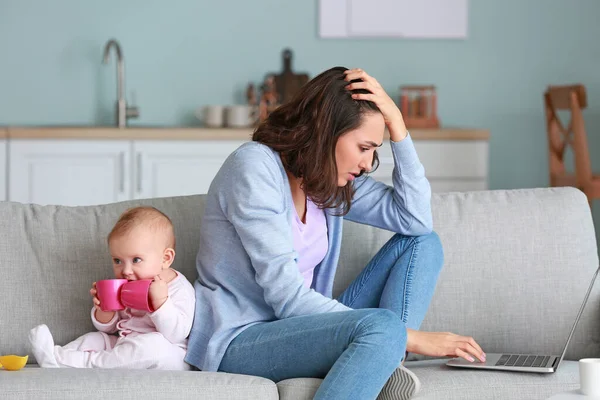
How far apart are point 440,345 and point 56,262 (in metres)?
0.95

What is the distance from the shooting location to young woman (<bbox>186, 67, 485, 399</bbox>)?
6.27 ft

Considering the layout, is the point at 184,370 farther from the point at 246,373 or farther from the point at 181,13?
the point at 181,13

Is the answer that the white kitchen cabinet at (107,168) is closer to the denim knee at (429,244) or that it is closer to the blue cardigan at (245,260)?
the denim knee at (429,244)

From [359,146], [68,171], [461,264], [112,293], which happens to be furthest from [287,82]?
[112,293]

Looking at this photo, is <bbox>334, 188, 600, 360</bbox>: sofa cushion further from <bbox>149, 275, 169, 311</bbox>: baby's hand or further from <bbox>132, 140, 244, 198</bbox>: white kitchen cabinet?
<bbox>132, 140, 244, 198</bbox>: white kitchen cabinet

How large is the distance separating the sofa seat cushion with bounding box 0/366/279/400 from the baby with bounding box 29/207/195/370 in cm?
10

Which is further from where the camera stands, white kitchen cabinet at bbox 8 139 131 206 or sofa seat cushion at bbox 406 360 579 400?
white kitchen cabinet at bbox 8 139 131 206

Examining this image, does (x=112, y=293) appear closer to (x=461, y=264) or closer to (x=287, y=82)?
(x=461, y=264)

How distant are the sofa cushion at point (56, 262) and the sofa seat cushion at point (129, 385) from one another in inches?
13.8

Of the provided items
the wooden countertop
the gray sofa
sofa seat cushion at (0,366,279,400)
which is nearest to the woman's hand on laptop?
the gray sofa

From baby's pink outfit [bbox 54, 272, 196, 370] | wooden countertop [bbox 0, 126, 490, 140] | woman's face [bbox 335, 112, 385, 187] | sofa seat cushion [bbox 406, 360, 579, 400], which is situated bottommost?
sofa seat cushion [bbox 406, 360, 579, 400]

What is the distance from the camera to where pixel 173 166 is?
4.12 metres

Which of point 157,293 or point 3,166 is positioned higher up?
point 3,166

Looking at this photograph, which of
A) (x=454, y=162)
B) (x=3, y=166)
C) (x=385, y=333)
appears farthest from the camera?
(x=454, y=162)
